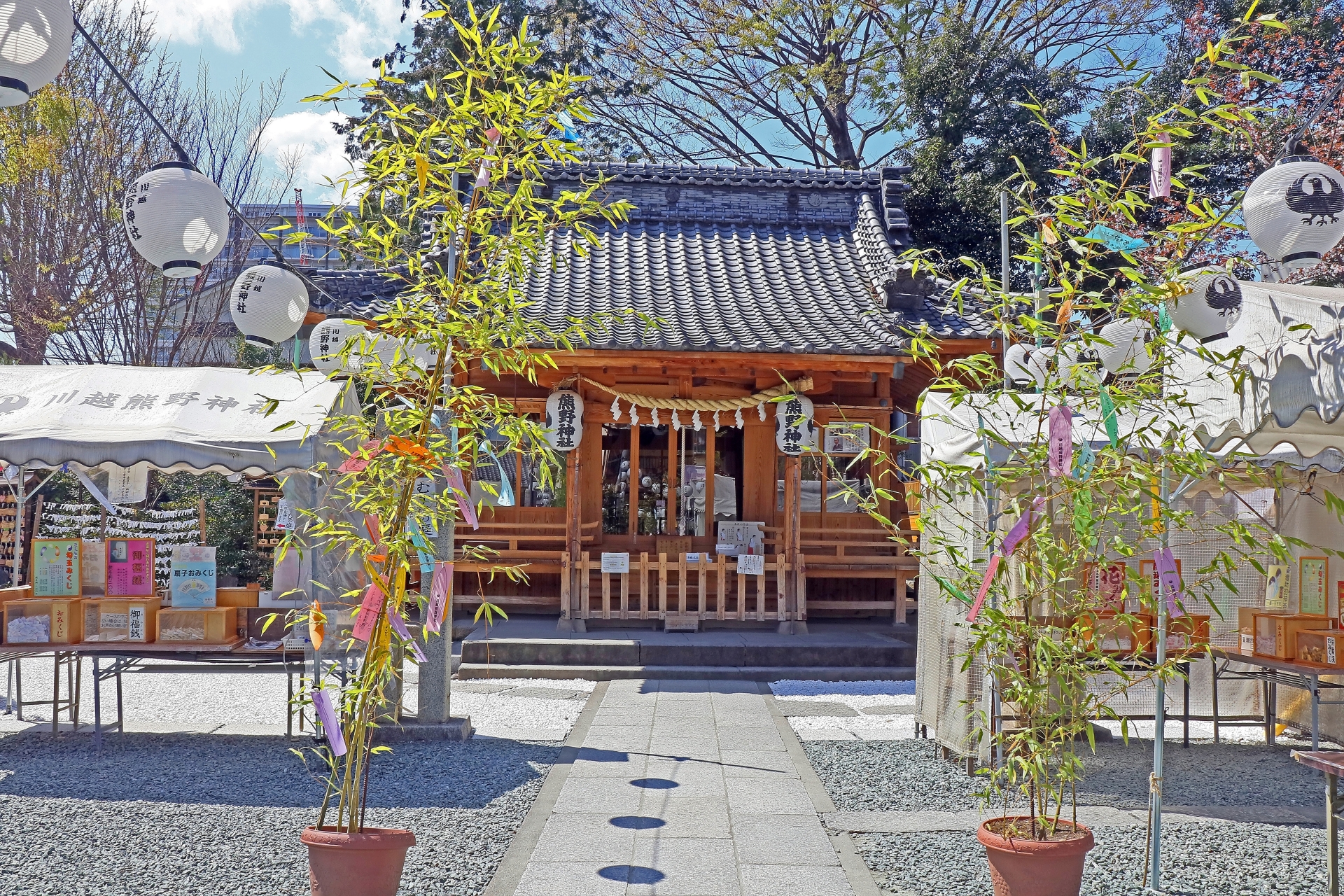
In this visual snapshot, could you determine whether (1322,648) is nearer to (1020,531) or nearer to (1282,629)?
(1282,629)

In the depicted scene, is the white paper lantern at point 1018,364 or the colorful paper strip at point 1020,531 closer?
the colorful paper strip at point 1020,531

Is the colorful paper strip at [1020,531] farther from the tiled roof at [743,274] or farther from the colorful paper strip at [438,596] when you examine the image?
the tiled roof at [743,274]

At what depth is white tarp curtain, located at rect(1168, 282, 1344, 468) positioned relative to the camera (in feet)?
13.7

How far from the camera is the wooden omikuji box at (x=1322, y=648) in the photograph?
6258 millimetres

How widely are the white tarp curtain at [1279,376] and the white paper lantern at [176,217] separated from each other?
5165 mm

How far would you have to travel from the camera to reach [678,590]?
432 inches

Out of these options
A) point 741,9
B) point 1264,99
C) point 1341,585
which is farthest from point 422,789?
point 741,9

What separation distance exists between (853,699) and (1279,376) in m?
5.24

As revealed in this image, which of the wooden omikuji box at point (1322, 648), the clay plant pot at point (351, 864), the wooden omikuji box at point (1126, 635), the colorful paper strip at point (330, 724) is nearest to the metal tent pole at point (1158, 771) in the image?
the wooden omikuji box at point (1126, 635)

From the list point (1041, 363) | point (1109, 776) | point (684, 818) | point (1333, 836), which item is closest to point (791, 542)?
point (1041, 363)

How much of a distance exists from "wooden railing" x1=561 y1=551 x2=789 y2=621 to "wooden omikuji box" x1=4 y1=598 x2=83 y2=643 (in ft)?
15.6

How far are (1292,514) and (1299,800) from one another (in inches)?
88.4

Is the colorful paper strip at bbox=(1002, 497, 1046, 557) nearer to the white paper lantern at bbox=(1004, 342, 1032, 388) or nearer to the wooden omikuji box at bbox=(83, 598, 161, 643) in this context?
the white paper lantern at bbox=(1004, 342, 1032, 388)

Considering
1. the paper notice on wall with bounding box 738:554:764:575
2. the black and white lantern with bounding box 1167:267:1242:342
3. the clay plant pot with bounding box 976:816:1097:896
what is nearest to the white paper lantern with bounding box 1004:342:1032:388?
the black and white lantern with bounding box 1167:267:1242:342
